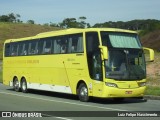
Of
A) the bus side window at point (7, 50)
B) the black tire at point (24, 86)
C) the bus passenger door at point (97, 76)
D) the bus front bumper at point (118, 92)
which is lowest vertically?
the black tire at point (24, 86)

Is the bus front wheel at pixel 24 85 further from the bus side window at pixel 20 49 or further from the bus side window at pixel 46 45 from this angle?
the bus side window at pixel 46 45

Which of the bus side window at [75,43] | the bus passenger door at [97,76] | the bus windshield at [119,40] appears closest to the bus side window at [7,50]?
the bus side window at [75,43]

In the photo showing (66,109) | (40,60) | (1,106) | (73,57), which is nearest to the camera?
(66,109)

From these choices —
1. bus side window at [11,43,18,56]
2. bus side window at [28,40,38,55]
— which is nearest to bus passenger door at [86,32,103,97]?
bus side window at [28,40,38,55]

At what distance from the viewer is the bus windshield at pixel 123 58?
20.2 meters

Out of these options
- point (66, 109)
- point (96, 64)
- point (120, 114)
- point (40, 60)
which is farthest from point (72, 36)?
point (120, 114)

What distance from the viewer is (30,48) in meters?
27.8

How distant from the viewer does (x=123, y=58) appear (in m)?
20.4

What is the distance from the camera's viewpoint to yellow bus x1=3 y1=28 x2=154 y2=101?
795 inches

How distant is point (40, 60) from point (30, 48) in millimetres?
1781

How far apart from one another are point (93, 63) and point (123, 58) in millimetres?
1421

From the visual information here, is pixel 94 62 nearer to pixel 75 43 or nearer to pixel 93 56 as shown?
pixel 93 56

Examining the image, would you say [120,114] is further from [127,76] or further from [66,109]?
[127,76]

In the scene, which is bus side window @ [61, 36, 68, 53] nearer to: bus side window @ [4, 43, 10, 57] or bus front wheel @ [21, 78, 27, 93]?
bus front wheel @ [21, 78, 27, 93]
